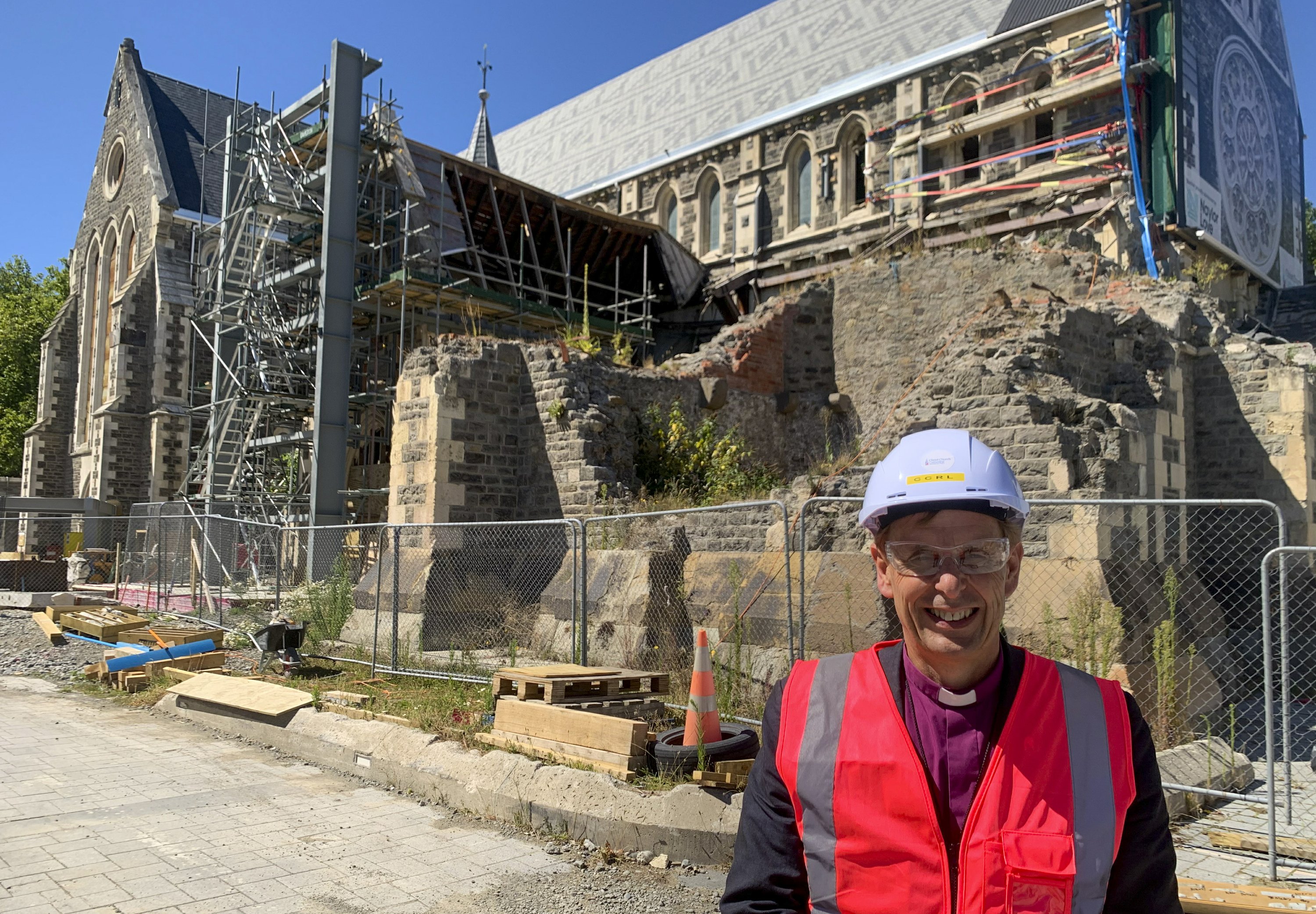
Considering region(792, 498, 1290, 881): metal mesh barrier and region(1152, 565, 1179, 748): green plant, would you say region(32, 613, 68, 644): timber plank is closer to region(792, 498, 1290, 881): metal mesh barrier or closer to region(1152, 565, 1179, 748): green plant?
region(792, 498, 1290, 881): metal mesh barrier

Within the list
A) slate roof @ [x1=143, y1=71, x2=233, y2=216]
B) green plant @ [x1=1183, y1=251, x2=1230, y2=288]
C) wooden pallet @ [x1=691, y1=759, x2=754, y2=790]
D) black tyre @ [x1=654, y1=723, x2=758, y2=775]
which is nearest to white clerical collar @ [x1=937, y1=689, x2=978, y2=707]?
wooden pallet @ [x1=691, y1=759, x2=754, y2=790]

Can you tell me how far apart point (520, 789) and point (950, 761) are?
4608 millimetres

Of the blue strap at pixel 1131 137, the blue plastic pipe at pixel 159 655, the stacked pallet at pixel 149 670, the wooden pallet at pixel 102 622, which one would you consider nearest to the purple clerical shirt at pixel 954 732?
the stacked pallet at pixel 149 670

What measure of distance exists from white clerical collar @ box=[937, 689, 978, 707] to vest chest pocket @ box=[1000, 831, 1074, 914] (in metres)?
0.30

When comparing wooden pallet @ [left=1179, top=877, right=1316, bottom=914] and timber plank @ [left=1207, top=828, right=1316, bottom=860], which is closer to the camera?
wooden pallet @ [left=1179, top=877, right=1316, bottom=914]

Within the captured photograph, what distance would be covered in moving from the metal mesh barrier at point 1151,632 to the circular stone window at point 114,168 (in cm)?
3277

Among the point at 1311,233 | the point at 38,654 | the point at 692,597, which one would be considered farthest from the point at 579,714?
the point at 1311,233

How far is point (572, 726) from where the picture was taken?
6.48 meters

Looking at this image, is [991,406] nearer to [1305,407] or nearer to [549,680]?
[549,680]

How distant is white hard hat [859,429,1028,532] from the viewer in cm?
202

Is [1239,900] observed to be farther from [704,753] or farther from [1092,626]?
[1092,626]

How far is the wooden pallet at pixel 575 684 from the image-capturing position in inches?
270

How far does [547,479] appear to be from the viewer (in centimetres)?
1320

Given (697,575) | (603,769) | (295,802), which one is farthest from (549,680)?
(697,575)
